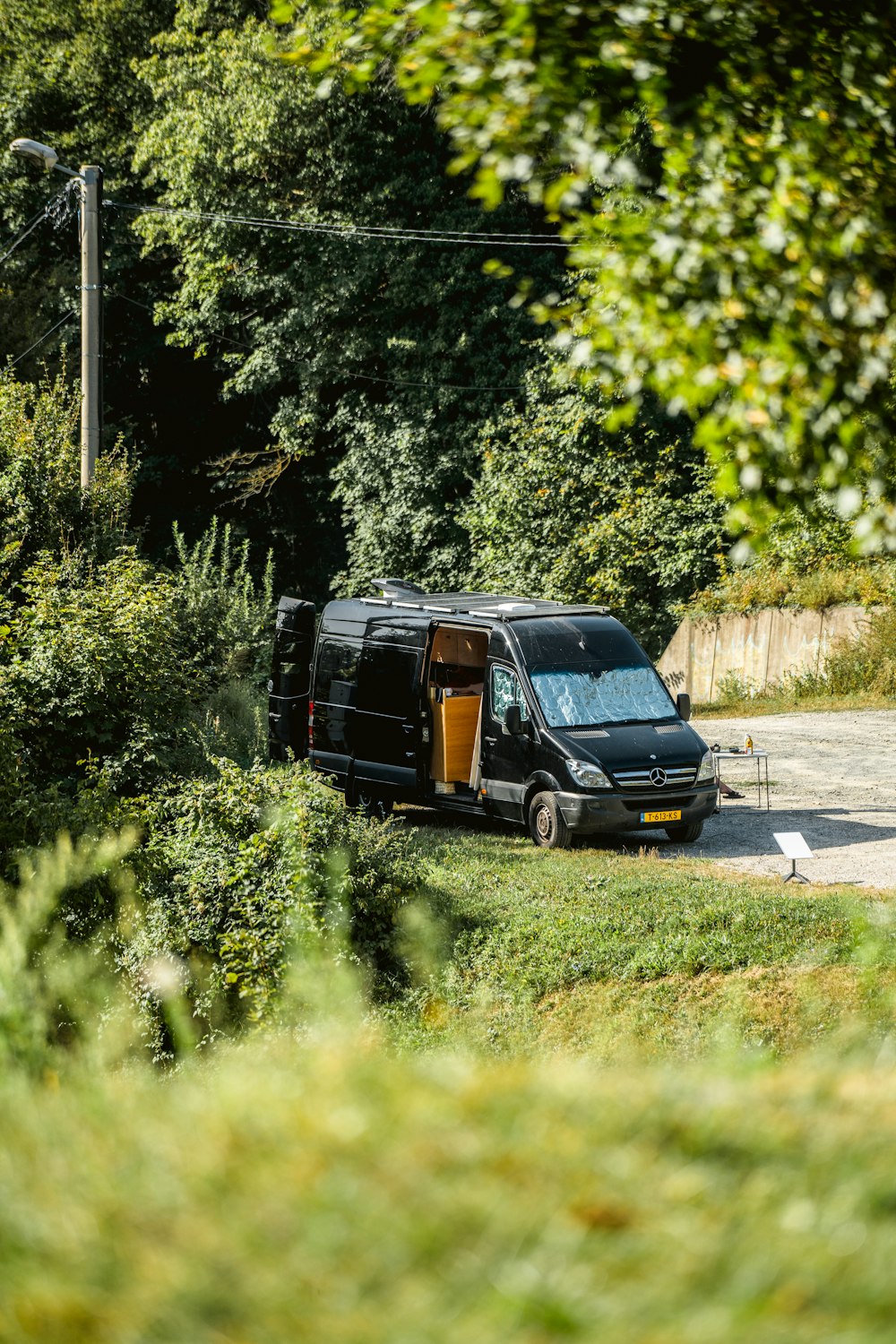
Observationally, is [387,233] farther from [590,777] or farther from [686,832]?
[590,777]

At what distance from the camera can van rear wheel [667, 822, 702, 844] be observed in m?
14.2

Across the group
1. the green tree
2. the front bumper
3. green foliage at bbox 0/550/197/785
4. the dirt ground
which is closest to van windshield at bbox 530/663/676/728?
the front bumper

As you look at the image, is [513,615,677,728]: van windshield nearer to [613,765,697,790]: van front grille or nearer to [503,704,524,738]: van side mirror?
[503,704,524,738]: van side mirror

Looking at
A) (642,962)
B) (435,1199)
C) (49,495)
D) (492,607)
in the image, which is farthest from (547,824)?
(435,1199)

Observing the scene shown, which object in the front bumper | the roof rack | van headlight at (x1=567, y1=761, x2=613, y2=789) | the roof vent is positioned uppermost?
the roof vent

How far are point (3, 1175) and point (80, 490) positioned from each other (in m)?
15.5

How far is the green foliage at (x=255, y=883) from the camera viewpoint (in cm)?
977

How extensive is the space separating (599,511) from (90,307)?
1511 cm

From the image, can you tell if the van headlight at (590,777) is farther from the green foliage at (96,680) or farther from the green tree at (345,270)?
the green tree at (345,270)

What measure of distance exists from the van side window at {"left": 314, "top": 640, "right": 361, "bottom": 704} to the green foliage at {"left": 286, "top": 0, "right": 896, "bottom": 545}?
1100 cm

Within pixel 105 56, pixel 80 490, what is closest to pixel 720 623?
pixel 80 490

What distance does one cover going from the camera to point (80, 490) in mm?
17609

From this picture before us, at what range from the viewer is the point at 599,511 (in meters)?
31.2

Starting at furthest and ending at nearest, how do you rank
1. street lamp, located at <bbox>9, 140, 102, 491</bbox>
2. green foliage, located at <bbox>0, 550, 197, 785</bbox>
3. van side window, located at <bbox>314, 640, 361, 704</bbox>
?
street lamp, located at <bbox>9, 140, 102, 491</bbox> → van side window, located at <bbox>314, 640, 361, 704</bbox> → green foliage, located at <bbox>0, 550, 197, 785</bbox>
